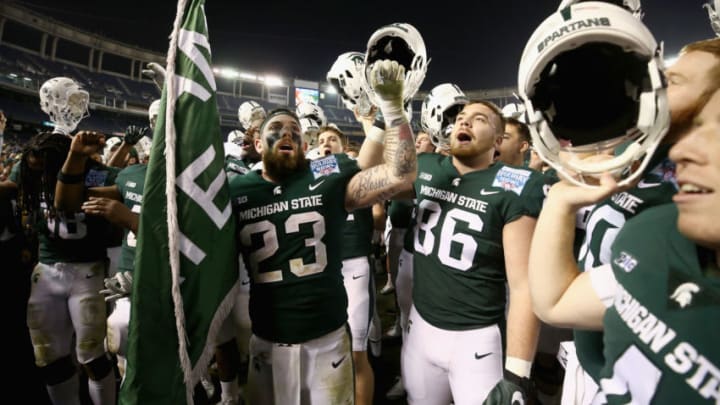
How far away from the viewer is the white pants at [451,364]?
195cm

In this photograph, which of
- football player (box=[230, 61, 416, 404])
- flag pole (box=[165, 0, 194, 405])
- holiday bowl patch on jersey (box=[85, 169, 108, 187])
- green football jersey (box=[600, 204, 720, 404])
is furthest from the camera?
holiday bowl patch on jersey (box=[85, 169, 108, 187])

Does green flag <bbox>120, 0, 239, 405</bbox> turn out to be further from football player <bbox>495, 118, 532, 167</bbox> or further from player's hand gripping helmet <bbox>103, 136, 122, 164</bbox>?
player's hand gripping helmet <bbox>103, 136, 122, 164</bbox>

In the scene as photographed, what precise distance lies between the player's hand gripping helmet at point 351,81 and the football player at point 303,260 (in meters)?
0.98

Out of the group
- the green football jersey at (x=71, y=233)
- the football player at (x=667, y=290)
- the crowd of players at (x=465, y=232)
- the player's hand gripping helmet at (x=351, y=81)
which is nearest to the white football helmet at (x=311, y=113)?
the crowd of players at (x=465, y=232)

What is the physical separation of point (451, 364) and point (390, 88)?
1593 millimetres

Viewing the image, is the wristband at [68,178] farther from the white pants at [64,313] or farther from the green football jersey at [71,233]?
the white pants at [64,313]

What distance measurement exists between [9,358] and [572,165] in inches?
211

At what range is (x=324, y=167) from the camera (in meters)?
2.14

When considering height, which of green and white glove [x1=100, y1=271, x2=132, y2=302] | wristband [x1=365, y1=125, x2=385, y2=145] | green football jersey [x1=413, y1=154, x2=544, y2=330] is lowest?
green and white glove [x1=100, y1=271, x2=132, y2=302]

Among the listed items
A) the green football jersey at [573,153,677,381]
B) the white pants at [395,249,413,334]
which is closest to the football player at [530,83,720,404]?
the green football jersey at [573,153,677,381]

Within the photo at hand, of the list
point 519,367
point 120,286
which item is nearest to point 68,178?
point 120,286

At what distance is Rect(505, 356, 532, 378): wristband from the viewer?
66.2 inches

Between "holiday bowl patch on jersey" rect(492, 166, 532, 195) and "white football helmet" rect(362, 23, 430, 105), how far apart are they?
0.72m

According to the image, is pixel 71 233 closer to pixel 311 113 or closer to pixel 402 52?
pixel 402 52
